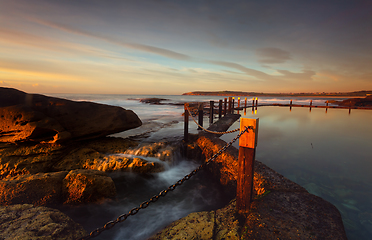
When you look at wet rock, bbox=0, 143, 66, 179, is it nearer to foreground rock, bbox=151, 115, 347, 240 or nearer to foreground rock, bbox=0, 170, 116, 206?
foreground rock, bbox=0, 170, 116, 206

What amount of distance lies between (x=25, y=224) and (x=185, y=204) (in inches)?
131

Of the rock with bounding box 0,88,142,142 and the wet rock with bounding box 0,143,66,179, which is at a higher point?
the rock with bounding box 0,88,142,142

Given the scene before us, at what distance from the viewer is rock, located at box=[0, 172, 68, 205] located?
3.20 meters

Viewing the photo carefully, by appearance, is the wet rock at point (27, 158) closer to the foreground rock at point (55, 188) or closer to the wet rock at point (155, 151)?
the foreground rock at point (55, 188)

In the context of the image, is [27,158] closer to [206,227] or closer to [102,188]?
[102,188]

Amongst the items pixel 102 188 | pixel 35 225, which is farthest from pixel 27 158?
pixel 35 225

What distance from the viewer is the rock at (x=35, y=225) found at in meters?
2.16

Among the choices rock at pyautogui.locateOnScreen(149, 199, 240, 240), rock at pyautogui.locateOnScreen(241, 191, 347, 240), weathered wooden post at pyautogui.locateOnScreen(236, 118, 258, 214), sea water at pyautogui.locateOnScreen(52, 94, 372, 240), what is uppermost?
weathered wooden post at pyautogui.locateOnScreen(236, 118, 258, 214)

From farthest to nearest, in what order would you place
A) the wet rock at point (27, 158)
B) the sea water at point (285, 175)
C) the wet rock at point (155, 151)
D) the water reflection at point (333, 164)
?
the wet rock at point (155, 151), the wet rock at point (27, 158), the water reflection at point (333, 164), the sea water at point (285, 175)

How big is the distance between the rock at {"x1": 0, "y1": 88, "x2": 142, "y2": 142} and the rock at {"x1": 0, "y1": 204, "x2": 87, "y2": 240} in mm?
3126

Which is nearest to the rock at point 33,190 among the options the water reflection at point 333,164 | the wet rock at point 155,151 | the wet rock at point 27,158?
the wet rock at point 27,158

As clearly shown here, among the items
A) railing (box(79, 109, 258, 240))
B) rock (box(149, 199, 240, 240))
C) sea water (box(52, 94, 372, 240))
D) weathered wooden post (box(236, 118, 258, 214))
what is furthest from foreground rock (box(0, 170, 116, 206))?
weathered wooden post (box(236, 118, 258, 214))

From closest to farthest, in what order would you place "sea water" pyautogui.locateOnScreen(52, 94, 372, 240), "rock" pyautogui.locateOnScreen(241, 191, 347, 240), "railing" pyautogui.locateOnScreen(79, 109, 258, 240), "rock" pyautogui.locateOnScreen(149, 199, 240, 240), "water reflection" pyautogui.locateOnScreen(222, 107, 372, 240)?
"rock" pyautogui.locateOnScreen(241, 191, 347, 240), "rock" pyautogui.locateOnScreen(149, 199, 240, 240), "railing" pyautogui.locateOnScreen(79, 109, 258, 240), "sea water" pyautogui.locateOnScreen(52, 94, 372, 240), "water reflection" pyautogui.locateOnScreen(222, 107, 372, 240)

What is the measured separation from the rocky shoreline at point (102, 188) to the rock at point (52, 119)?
4 cm
